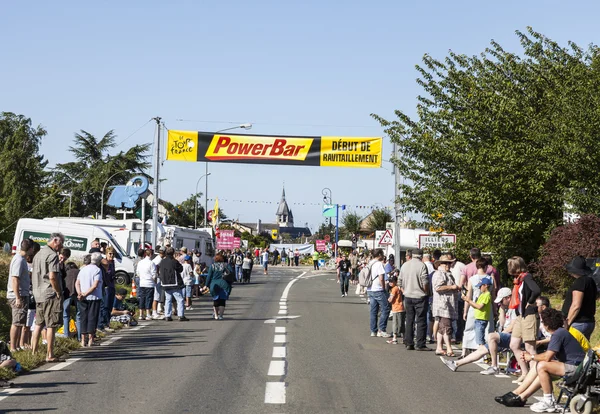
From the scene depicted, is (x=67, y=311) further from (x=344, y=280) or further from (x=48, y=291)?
(x=344, y=280)

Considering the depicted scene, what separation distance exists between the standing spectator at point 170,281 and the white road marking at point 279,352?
5.99 metres

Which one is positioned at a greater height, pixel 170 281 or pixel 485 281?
pixel 485 281

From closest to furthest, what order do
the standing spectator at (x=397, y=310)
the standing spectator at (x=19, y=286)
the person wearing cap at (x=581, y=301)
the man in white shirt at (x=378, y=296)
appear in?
the person wearing cap at (x=581, y=301) < the standing spectator at (x=19, y=286) < the standing spectator at (x=397, y=310) < the man in white shirt at (x=378, y=296)

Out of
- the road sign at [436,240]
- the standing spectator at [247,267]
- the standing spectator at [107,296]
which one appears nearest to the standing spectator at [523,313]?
the standing spectator at [107,296]

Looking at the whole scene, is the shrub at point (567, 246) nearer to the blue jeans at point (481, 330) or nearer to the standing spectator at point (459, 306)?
the standing spectator at point (459, 306)

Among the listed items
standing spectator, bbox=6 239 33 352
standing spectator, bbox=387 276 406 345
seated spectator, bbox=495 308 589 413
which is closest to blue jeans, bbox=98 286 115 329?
standing spectator, bbox=6 239 33 352

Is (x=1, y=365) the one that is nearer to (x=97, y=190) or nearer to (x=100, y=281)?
(x=100, y=281)

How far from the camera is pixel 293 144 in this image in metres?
28.7

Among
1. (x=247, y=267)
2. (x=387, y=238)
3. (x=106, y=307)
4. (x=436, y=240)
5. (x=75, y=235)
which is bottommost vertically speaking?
(x=106, y=307)

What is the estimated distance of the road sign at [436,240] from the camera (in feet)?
88.7

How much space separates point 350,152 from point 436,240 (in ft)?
13.4

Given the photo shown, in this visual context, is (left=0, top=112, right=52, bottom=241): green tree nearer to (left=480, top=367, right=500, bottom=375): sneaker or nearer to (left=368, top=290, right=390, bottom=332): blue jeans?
(left=368, top=290, right=390, bottom=332): blue jeans

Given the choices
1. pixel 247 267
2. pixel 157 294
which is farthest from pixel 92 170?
pixel 157 294

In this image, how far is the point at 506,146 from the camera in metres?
25.0
